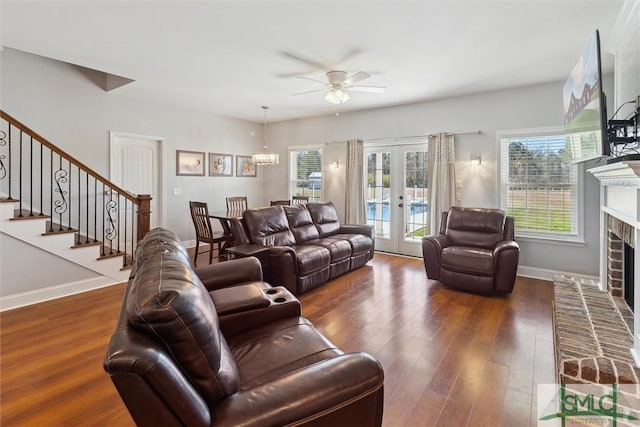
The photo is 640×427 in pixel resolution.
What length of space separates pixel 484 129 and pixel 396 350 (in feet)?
13.2

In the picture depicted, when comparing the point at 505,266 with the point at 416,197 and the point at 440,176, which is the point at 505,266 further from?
the point at 416,197

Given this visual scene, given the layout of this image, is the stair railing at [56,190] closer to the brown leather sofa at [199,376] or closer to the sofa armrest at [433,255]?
the brown leather sofa at [199,376]

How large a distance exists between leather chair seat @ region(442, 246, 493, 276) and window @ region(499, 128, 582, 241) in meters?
1.25

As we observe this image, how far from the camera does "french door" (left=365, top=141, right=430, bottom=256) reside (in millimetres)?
5883

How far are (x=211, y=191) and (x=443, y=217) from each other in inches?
188

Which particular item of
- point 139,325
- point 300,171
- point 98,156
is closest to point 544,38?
point 139,325

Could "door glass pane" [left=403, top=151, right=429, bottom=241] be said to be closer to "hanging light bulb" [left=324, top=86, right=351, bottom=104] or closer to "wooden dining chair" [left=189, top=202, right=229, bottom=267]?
"hanging light bulb" [left=324, top=86, right=351, bottom=104]

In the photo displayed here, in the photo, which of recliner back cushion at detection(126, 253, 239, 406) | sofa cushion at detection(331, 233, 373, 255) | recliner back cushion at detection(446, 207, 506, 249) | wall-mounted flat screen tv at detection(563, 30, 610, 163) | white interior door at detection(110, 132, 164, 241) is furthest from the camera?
white interior door at detection(110, 132, 164, 241)

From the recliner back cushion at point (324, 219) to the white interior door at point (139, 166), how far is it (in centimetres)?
302

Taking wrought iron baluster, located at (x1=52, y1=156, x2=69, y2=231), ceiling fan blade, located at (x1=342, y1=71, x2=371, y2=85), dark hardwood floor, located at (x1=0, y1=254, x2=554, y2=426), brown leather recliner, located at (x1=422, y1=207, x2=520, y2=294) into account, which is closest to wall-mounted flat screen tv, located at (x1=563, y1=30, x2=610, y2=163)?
brown leather recliner, located at (x1=422, y1=207, x2=520, y2=294)

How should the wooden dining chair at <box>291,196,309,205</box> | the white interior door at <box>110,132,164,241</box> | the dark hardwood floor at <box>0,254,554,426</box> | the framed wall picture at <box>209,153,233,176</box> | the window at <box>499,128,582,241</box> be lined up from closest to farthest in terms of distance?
the dark hardwood floor at <box>0,254,554,426</box> → the window at <box>499,128,582,241</box> → the white interior door at <box>110,132,164,241</box> → the wooden dining chair at <box>291,196,309,205</box> → the framed wall picture at <box>209,153,233,176</box>

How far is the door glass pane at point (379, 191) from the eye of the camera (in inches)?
247

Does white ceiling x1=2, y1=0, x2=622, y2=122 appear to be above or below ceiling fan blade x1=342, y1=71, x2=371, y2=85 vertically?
above

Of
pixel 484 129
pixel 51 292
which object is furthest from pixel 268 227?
pixel 484 129
